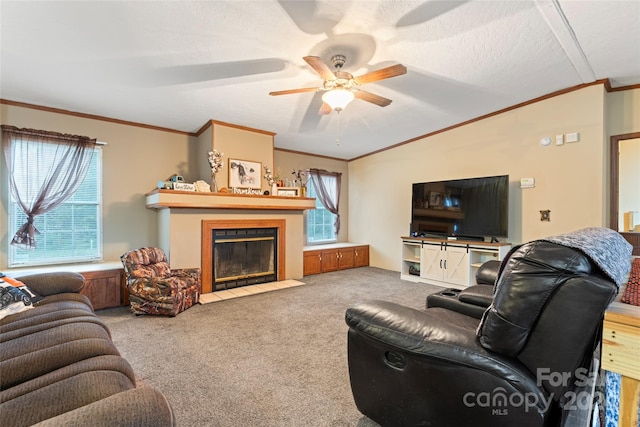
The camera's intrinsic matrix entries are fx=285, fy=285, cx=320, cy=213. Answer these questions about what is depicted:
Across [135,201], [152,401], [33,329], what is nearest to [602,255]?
[152,401]

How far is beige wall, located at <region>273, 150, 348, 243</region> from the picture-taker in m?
6.11

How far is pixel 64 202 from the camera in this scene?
13.0 feet

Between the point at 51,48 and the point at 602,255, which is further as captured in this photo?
the point at 51,48

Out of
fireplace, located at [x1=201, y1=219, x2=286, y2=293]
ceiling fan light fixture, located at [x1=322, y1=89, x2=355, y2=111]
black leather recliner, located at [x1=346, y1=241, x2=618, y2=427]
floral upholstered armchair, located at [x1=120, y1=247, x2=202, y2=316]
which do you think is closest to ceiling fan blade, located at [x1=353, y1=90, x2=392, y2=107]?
ceiling fan light fixture, located at [x1=322, y1=89, x2=355, y2=111]

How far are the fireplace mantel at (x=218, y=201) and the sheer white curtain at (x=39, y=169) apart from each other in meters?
0.98

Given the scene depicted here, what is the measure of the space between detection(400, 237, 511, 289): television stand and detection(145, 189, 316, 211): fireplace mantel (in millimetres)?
2220

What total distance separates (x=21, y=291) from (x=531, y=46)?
4.78 metres

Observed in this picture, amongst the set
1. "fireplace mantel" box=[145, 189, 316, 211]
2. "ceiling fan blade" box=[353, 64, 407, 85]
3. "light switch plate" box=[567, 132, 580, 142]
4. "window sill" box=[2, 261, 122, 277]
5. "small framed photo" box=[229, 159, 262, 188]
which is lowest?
"window sill" box=[2, 261, 122, 277]

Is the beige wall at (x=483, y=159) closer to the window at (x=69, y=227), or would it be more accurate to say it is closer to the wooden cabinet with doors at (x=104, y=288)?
the window at (x=69, y=227)

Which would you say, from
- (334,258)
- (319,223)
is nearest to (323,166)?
(319,223)

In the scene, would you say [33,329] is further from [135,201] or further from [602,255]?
[135,201]

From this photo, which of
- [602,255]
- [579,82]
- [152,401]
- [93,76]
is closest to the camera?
[152,401]

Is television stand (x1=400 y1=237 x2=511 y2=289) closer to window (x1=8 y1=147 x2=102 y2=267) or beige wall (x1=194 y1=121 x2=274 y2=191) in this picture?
beige wall (x1=194 y1=121 x2=274 y2=191)

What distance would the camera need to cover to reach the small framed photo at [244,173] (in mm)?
4648
